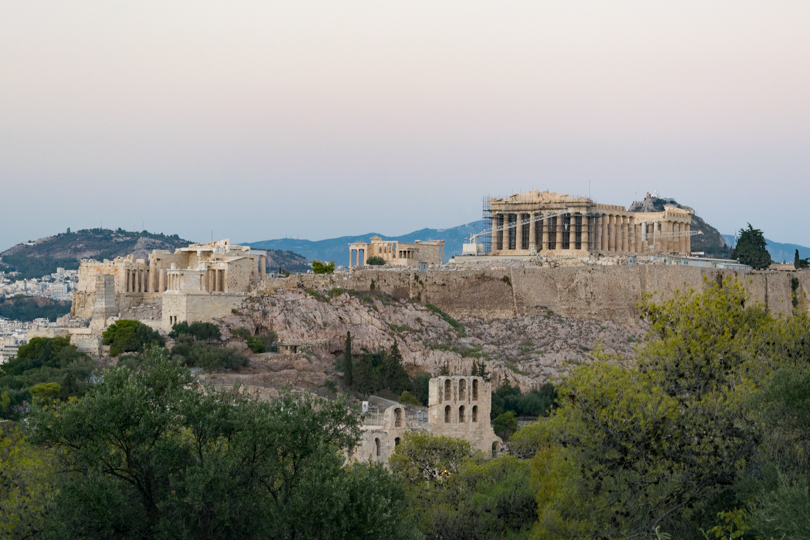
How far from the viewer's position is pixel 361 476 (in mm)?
22531

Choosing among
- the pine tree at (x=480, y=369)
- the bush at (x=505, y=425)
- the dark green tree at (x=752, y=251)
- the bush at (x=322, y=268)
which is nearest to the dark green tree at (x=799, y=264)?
the dark green tree at (x=752, y=251)

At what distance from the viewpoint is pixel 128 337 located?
52562 millimetres

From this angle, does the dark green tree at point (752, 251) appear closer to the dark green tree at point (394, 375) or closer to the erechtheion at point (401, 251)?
the erechtheion at point (401, 251)

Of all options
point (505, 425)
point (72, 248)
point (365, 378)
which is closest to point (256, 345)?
point (365, 378)

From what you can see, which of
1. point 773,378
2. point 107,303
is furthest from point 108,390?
point 107,303

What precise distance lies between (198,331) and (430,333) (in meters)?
13.5

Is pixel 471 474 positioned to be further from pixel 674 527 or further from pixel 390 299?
pixel 390 299

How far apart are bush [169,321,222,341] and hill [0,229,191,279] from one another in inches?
4124

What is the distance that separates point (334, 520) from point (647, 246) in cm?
6626

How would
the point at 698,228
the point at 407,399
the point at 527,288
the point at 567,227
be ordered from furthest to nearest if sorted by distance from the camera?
1. the point at 698,228
2. the point at 567,227
3. the point at 527,288
4. the point at 407,399

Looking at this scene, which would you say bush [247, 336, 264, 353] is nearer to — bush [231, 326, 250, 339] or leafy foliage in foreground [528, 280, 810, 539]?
bush [231, 326, 250, 339]

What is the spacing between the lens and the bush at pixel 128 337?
171ft

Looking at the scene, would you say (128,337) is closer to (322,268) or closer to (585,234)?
(322,268)

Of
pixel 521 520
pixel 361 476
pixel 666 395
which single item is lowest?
pixel 521 520
